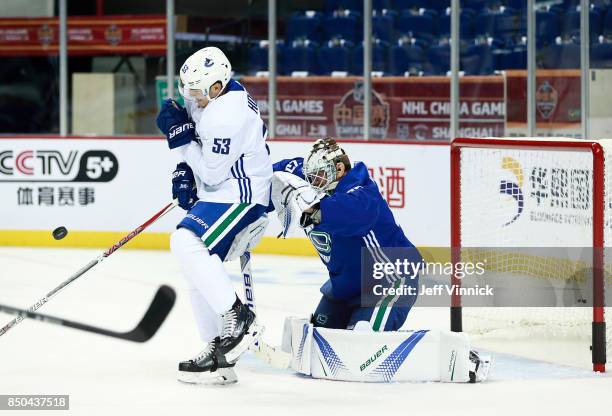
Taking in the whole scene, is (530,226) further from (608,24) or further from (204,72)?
(608,24)

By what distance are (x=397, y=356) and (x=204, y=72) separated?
46.3 inches

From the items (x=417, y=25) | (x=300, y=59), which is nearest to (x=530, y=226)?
(x=417, y=25)

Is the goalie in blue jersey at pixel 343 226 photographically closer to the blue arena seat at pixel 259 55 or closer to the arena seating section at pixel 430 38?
the arena seating section at pixel 430 38

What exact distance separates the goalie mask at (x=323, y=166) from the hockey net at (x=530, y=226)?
0.97 metres

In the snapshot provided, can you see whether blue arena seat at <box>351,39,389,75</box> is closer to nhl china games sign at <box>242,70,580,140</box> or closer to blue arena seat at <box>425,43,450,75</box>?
nhl china games sign at <box>242,70,580,140</box>

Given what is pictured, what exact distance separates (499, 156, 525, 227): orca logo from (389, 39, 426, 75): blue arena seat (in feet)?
11.6

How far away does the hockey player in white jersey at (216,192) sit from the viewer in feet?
15.6

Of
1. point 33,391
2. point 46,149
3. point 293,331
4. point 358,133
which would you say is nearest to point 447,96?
point 358,133

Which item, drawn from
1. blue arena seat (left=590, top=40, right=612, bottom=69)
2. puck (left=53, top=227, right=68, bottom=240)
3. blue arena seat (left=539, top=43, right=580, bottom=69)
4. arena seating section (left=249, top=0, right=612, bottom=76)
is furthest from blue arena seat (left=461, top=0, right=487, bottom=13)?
puck (left=53, top=227, right=68, bottom=240)

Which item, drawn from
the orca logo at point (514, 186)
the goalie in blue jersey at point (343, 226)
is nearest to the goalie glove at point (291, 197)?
the goalie in blue jersey at point (343, 226)

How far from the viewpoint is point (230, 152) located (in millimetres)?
4770

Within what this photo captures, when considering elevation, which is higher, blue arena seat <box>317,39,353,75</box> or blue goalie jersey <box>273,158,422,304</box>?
blue arena seat <box>317,39,353,75</box>

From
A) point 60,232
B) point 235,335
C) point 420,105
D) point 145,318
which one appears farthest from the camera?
point 420,105

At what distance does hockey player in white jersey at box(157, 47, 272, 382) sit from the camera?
4758 millimetres
